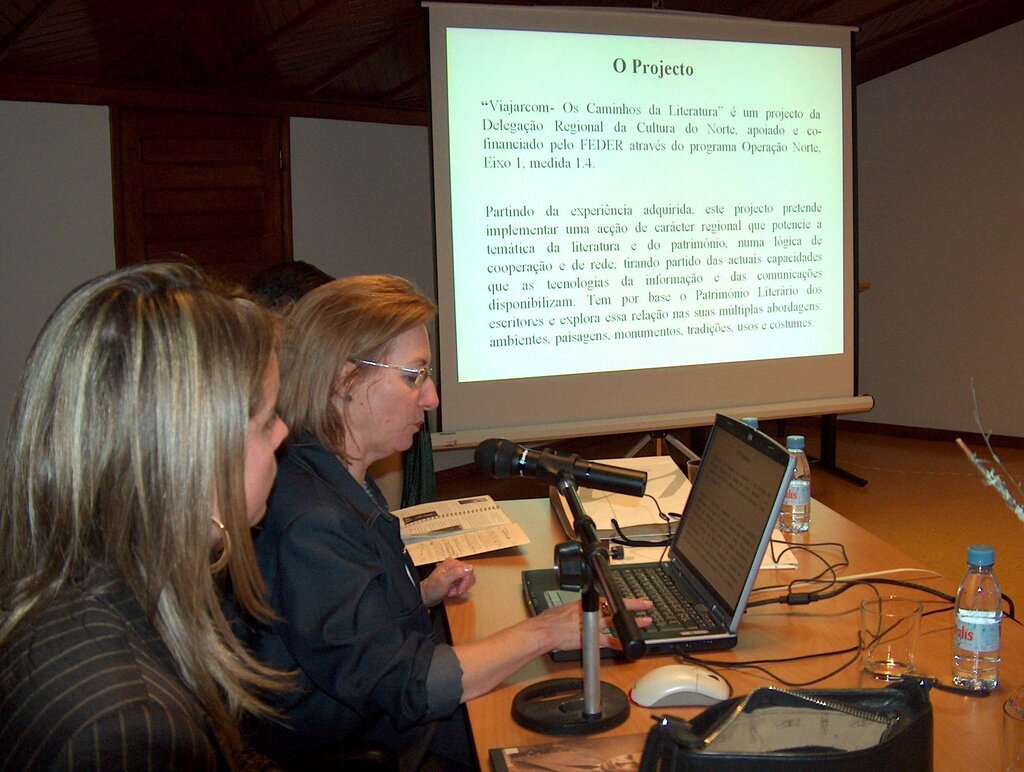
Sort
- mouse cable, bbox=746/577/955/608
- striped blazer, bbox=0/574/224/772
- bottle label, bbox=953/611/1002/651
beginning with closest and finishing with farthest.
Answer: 1. striped blazer, bbox=0/574/224/772
2. bottle label, bbox=953/611/1002/651
3. mouse cable, bbox=746/577/955/608

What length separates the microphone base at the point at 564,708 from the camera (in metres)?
1.15

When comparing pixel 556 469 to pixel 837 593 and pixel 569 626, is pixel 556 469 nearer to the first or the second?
pixel 569 626

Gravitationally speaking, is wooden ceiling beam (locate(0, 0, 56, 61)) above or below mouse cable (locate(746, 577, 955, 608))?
above

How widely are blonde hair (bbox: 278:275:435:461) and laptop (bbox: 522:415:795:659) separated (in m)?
0.49

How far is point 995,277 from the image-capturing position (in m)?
5.66

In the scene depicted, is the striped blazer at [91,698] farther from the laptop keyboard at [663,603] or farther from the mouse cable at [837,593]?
the mouse cable at [837,593]

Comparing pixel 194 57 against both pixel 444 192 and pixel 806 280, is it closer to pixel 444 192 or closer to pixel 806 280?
pixel 444 192

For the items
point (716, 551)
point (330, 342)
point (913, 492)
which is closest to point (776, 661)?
point (716, 551)

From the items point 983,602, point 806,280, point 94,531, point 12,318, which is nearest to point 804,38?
point 806,280

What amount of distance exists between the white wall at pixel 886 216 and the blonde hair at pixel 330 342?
3245 mm

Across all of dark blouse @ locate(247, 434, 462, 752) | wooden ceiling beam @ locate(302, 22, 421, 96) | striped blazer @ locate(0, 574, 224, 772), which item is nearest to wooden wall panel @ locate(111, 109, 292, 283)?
wooden ceiling beam @ locate(302, 22, 421, 96)

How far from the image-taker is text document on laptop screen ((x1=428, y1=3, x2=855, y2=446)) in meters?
2.98

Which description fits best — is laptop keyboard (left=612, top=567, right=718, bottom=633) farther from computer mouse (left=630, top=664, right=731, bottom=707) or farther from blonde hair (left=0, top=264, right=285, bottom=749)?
blonde hair (left=0, top=264, right=285, bottom=749)

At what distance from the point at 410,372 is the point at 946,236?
5274 millimetres
